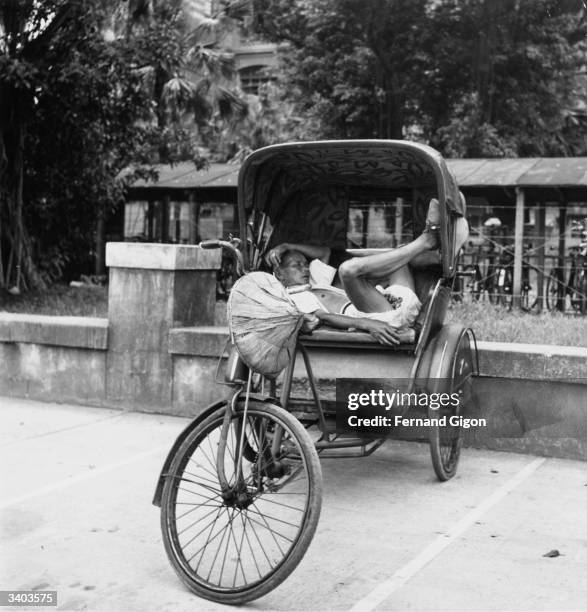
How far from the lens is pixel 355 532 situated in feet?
14.8

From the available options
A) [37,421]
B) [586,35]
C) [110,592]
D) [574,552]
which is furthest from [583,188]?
[110,592]

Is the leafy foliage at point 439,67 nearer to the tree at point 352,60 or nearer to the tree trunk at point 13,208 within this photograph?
the tree at point 352,60

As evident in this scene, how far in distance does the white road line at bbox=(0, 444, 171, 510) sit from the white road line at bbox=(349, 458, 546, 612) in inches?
86.1

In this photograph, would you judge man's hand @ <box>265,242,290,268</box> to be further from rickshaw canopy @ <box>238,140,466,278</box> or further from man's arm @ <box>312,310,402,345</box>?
man's arm @ <box>312,310,402,345</box>

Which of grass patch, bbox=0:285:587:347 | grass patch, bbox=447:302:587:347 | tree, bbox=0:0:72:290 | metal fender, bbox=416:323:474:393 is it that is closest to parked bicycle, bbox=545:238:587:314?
grass patch, bbox=0:285:587:347

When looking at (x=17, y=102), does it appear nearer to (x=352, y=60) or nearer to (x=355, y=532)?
(x=355, y=532)

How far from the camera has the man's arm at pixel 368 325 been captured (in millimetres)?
5133

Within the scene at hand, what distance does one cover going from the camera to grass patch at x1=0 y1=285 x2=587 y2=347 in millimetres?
7602

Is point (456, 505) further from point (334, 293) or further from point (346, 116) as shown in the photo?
point (346, 116)

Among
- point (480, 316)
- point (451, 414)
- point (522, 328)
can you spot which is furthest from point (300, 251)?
point (480, 316)

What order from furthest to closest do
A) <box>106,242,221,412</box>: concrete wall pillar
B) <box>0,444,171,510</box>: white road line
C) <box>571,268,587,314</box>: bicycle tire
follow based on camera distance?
<box>571,268,587,314</box>: bicycle tire < <box>106,242,221,412</box>: concrete wall pillar < <box>0,444,171,510</box>: white road line

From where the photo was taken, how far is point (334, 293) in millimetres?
5766

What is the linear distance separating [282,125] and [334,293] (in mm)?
22043

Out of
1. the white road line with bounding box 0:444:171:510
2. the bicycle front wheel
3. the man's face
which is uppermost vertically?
the man's face
